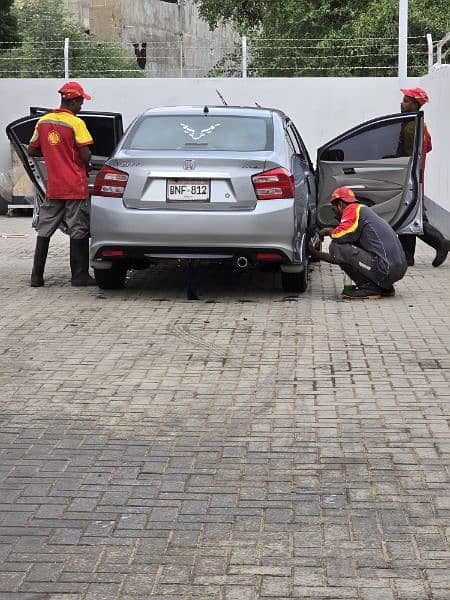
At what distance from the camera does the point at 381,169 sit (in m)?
13.1

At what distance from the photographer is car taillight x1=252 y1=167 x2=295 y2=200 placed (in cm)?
1066

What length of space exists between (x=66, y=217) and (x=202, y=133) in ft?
4.98

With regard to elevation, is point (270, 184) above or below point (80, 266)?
above

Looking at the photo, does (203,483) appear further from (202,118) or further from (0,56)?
(0,56)

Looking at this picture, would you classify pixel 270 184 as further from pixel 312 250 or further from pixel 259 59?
pixel 259 59

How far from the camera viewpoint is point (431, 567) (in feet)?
15.1

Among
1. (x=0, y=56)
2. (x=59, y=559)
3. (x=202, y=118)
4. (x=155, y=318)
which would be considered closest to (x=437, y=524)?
(x=59, y=559)

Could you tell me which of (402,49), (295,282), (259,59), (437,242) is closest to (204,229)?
(295,282)

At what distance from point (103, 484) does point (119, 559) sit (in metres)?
0.97

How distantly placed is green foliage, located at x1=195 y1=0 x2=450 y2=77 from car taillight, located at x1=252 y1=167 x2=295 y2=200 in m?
15.5

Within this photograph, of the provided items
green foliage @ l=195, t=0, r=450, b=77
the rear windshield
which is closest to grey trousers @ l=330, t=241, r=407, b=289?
the rear windshield

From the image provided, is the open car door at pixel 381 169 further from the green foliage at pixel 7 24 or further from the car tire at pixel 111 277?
the green foliage at pixel 7 24

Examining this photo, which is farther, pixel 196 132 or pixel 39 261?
pixel 39 261

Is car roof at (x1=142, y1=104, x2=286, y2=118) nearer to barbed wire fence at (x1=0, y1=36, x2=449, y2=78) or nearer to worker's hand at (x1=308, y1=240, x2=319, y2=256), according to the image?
worker's hand at (x1=308, y1=240, x2=319, y2=256)
